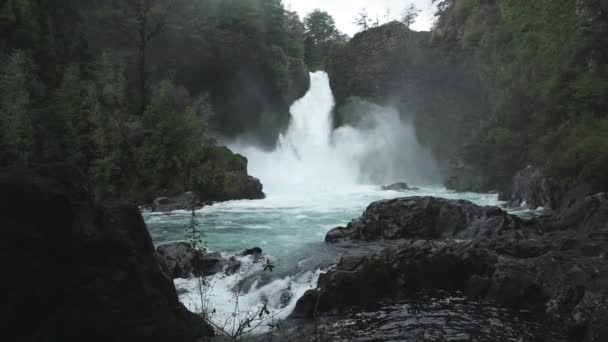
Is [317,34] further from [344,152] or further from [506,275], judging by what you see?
[506,275]


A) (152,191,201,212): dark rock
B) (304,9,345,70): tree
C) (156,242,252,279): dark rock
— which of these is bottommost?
(156,242,252,279): dark rock

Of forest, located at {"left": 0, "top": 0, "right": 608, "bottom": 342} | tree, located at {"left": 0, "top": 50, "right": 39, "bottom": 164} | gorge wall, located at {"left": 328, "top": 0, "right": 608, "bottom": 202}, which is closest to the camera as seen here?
forest, located at {"left": 0, "top": 0, "right": 608, "bottom": 342}

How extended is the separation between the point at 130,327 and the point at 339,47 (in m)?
44.7

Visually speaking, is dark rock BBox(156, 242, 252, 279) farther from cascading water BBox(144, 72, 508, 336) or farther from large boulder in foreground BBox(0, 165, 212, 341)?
large boulder in foreground BBox(0, 165, 212, 341)

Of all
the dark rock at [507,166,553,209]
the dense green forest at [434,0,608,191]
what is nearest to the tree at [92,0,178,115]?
the dark rock at [507,166,553,209]

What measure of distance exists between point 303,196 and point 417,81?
19.6m

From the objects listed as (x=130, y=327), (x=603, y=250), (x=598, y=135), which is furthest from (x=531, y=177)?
(x=130, y=327)

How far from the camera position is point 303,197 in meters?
28.1

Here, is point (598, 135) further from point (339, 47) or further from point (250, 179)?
point (339, 47)

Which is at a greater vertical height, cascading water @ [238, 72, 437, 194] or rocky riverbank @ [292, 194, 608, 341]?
cascading water @ [238, 72, 437, 194]

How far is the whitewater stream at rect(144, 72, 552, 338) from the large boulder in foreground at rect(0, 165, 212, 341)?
253cm

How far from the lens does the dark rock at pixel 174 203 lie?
23122mm

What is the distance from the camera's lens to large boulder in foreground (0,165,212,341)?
3.49 metres

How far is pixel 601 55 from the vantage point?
76.0 feet
